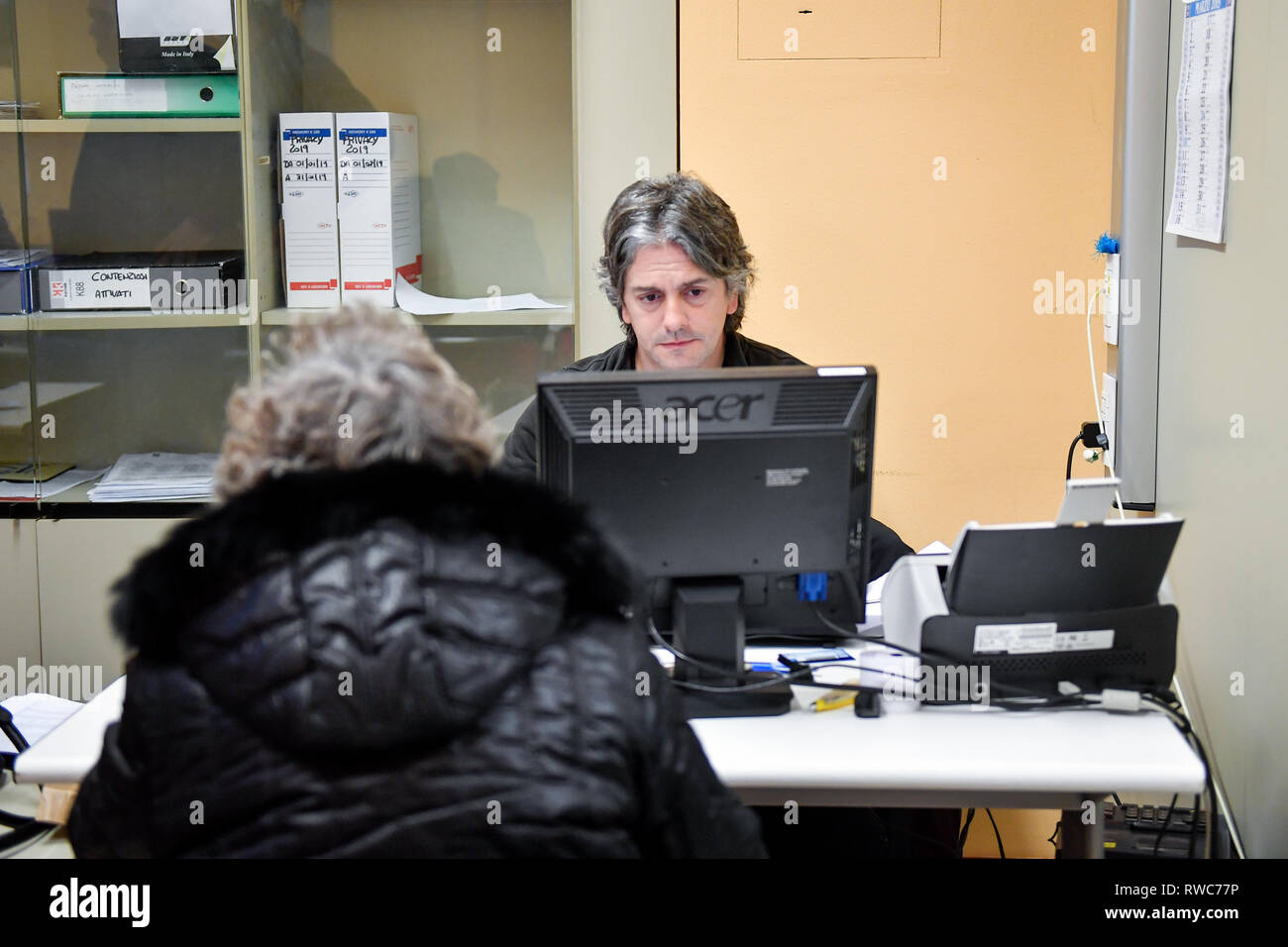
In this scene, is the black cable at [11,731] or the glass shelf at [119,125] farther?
the glass shelf at [119,125]

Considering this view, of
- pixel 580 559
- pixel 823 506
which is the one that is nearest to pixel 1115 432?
pixel 823 506

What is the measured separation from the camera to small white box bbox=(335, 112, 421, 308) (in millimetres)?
2881

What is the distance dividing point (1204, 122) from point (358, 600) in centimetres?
175

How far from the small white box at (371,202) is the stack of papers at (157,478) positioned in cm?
55

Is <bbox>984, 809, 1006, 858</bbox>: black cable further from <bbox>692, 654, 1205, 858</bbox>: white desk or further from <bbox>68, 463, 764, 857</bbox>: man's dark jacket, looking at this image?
<bbox>68, 463, 764, 857</bbox>: man's dark jacket

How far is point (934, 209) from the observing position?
281 centimetres

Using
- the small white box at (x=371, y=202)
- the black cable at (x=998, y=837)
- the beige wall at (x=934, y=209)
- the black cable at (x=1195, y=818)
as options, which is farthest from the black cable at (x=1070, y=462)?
the small white box at (x=371, y=202)

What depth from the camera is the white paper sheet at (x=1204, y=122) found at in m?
1.99

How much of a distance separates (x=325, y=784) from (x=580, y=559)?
287 mm

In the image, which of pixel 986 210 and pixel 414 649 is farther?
pixel 986 210

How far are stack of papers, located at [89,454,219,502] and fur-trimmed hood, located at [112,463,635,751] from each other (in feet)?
6.23

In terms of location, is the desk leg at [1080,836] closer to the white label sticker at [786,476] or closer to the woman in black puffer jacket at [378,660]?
the white label sticker at [786,476]
